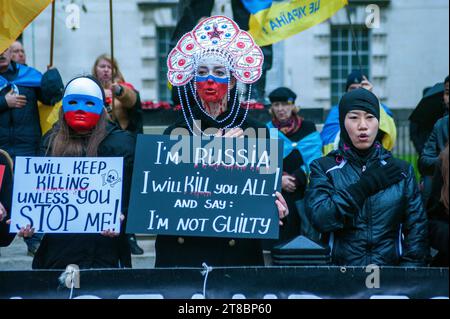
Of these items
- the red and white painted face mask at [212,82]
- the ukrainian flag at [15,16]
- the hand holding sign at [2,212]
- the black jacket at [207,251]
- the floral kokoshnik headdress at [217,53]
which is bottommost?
the black jacket at [207,251]

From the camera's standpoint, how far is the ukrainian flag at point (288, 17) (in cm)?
805

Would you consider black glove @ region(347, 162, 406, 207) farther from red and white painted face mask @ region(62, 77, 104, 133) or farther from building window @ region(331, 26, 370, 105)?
building window @ region(331, 26, 370, 105)

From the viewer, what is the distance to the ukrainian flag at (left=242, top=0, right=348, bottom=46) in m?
8.05

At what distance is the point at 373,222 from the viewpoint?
5.08 meters

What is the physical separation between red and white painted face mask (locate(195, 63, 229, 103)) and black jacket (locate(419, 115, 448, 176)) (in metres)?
1.91

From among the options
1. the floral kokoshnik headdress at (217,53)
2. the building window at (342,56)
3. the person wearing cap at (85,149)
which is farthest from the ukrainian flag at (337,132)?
the building window at (342,56)

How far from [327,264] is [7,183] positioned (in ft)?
6.45

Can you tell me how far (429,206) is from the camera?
5035 mm

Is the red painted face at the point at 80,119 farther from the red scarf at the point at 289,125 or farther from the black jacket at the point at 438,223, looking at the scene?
the red scarf at the point at 289,125

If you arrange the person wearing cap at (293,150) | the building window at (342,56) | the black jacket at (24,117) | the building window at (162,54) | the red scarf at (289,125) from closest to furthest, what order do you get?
the black jacket at (24,117) → the person wearing cap at (293,150) → the red scarf at (289,125) → the building window at (162,54) → the building window at (342,56)
